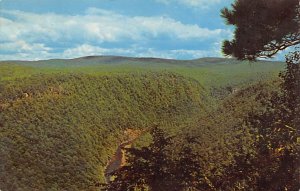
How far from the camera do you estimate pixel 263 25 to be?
8.55 m

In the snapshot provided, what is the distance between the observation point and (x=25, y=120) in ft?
143

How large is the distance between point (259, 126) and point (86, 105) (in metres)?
46.4

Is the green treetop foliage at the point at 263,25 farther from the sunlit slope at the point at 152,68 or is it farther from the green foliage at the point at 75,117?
the sunlit slope at the point at 152,68

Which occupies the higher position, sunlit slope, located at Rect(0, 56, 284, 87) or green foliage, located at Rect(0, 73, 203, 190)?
sunlit slope, located at Rect(0, 56, 284, 87)

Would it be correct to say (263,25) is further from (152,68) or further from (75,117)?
(152,68)

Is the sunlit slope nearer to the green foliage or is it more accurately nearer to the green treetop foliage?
the green foliage

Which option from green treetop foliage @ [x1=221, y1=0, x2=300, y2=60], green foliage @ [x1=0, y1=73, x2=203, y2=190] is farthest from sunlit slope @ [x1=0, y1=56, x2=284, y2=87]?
green treetop foliage @ [x1=221, y1=0, x2=300, y2=60]

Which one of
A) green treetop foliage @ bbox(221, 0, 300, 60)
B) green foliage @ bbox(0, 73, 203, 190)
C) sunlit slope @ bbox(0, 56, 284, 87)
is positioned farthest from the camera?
sunlit slope @ bbox(0, 56, 284, 87)

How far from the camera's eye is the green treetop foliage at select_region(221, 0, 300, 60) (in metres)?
8.38

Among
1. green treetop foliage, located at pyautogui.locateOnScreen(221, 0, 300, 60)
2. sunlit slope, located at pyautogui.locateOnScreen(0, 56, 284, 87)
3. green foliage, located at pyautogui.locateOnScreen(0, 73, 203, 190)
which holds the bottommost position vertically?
green foliage, located at pyautogui.locateOnScreen(0, 73, 203, 190)

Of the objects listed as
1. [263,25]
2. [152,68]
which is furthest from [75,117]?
[263,25]

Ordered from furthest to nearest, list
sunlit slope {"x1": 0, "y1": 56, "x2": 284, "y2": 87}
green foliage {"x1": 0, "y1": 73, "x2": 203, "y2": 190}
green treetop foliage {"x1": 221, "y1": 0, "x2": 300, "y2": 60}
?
1. sunlit slope {"x1": 0, "y1": 56, "x2": 284, "y2": 87}
2. green foliage {"x1": 0, "y1": 73, "x2": 203, "y2": 190}
3. green treetop foliage {"x1": 221, "y1": 0, "x2": 300, "y2": 60}

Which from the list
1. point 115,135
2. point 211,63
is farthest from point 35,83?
point 211,63

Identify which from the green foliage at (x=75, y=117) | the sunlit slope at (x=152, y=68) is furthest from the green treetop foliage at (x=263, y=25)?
the sunlit slope at (x=152, y=68)
